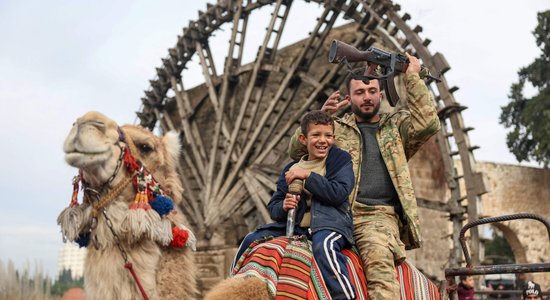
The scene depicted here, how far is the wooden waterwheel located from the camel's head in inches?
304

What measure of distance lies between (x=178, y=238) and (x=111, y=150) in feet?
1.99

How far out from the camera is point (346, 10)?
1227 cm

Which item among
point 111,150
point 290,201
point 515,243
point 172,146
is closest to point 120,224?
point 111,150

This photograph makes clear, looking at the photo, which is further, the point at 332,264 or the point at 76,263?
the point at 76,263

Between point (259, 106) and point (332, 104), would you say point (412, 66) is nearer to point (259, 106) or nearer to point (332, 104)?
point (332, 104)

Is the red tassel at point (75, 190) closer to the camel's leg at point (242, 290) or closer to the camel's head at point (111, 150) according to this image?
the camel's head at point (111, 150)

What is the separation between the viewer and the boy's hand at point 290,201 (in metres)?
2.59

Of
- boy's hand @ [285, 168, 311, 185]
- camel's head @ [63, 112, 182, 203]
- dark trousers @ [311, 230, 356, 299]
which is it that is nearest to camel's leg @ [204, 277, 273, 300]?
dark trousers @ [311, 230, 356, 299]

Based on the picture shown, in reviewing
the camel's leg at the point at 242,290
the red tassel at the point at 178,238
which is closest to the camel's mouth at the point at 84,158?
the red tassel at the point at 178,238

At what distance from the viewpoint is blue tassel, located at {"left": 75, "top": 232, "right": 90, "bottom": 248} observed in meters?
3.51

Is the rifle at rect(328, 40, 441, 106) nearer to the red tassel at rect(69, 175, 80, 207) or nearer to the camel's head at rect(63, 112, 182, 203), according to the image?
the camel's head at rect(63, 112, 182, 203)

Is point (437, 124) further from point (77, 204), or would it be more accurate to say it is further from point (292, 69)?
point (292, 69)

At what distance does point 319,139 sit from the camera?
105 inches

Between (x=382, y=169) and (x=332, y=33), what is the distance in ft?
34.7
